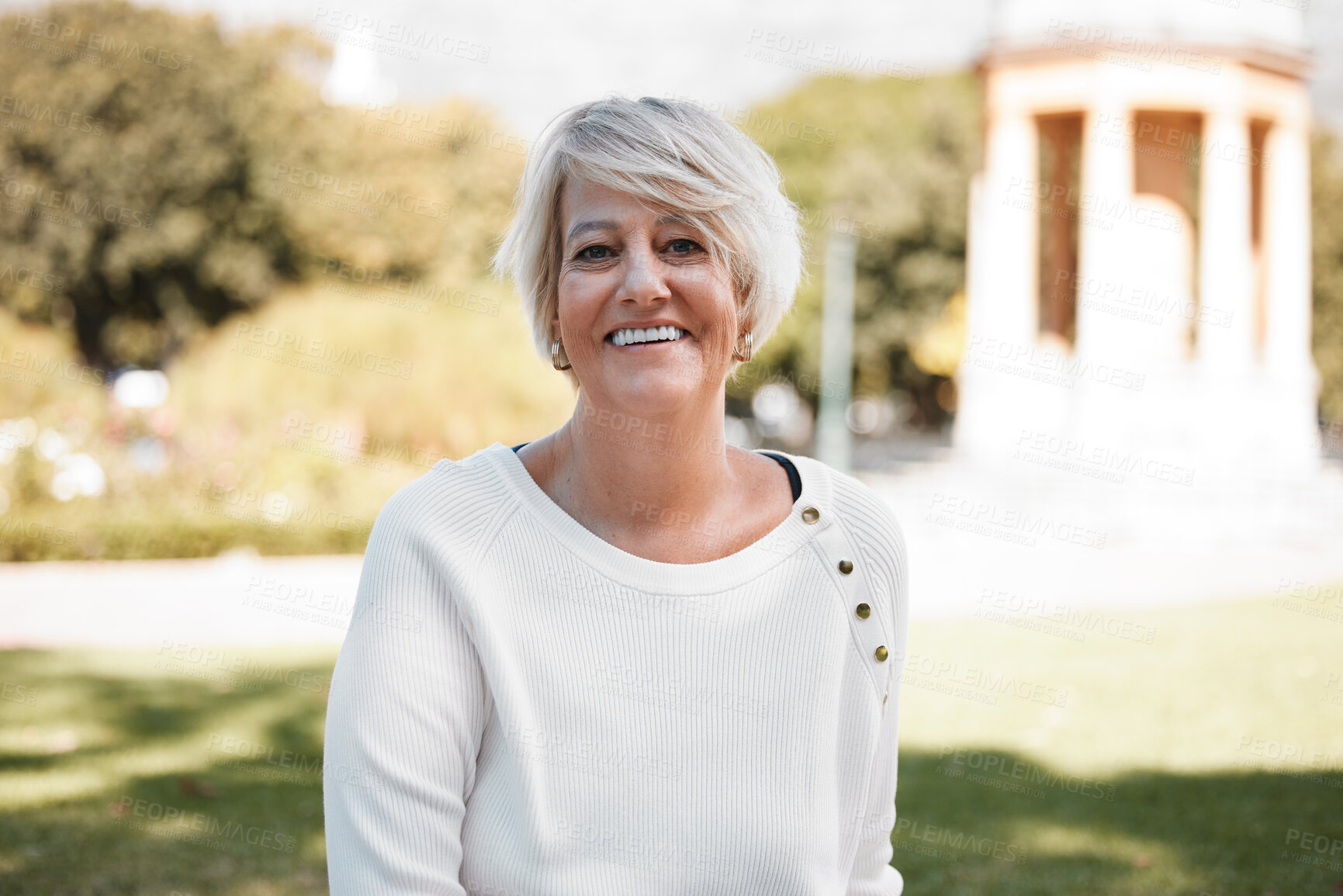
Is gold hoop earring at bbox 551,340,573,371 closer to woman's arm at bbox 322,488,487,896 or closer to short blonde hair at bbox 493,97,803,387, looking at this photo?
short blonde hair at bbox 493,97,803,387

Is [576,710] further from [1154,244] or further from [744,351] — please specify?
[1154,244]

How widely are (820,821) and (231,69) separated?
4168 centimetres

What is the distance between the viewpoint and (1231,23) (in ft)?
Answer: 76.7

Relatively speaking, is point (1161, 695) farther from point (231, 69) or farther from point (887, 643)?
point (231, 69)

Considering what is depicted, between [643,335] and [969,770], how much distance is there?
536 cm

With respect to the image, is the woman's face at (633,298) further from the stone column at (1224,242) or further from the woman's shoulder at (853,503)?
the stone column at (1224,242)

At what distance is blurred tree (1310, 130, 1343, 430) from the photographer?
3925 cm

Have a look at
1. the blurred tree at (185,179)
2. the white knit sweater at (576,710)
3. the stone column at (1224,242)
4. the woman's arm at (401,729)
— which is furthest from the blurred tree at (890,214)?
the woman's arm at (401,729)

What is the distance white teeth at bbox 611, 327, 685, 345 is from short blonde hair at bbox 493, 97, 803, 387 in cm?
16

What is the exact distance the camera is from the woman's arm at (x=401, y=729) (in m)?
1.90

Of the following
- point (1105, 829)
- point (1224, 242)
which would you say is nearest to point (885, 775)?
point (1105, 829)

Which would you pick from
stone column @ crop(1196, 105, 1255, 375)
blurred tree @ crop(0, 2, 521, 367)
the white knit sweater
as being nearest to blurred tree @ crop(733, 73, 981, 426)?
blurred tree @ crop(0, 2, 521, 367)

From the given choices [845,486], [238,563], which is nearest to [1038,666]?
[845,486]

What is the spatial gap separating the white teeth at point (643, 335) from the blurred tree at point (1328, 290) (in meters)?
42.6
